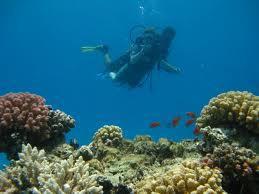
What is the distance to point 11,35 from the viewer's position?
112375 millimetres

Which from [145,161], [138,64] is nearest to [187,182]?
[145,161]

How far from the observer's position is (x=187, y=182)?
5.01 metres

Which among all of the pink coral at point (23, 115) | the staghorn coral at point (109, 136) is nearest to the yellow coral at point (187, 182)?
the pink coral at point (23, 115)

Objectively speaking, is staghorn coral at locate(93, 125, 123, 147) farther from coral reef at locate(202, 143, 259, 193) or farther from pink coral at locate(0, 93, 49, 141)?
coral reef at locate(202, 143, 259, 193)

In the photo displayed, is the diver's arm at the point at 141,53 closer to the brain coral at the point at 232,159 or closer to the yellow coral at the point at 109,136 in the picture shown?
the yellow coral at the point at 109,136

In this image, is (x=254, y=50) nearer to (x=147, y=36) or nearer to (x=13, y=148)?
(x=147, y=36)

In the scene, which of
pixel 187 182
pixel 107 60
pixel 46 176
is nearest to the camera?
pixel 46 176

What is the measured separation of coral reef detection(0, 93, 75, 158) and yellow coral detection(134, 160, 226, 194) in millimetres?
3245

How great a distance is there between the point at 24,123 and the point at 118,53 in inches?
4291

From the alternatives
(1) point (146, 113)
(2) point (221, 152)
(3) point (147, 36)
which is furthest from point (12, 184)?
(1) point (146, 113)

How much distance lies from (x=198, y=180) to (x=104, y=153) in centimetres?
316

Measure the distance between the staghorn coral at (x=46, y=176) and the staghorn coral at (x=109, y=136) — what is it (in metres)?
3.43

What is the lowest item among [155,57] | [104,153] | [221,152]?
[221,152]

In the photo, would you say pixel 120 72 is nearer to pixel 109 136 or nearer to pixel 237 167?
pixel 109 136
